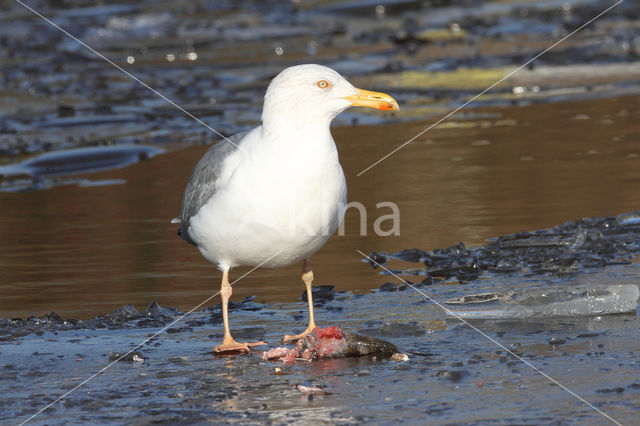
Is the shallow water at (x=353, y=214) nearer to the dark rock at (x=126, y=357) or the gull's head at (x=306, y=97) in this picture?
the dark rock at (x=126, y=357)

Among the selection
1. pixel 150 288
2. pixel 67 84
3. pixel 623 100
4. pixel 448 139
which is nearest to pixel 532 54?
pixel 623 100

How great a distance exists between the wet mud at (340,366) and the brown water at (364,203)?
1.45 feet

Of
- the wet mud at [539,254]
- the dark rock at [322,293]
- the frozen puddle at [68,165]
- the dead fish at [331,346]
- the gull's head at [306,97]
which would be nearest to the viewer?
the dead fish at [331,346]

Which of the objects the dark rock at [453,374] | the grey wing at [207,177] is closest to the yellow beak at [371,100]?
the grey wing at [207,177]

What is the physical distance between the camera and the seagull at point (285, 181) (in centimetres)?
523

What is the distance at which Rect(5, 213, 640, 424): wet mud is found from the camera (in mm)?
4344

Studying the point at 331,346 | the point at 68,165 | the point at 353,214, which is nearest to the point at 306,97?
the point at 331,346

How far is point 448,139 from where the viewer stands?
1133 centimetres

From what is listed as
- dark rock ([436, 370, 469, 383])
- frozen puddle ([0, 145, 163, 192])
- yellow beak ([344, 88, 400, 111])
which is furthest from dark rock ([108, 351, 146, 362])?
frozen puddle ([0, 145, 163, 192])

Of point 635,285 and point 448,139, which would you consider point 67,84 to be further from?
point 635,285

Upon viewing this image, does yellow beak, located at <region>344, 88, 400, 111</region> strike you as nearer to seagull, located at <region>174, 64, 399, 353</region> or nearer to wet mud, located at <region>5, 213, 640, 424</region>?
seagull, located at <region>174, 64, 399, 353</region>

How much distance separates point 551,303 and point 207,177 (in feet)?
6.58

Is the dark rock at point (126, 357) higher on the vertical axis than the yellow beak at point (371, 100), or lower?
lower

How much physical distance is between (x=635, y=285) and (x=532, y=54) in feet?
37.3
